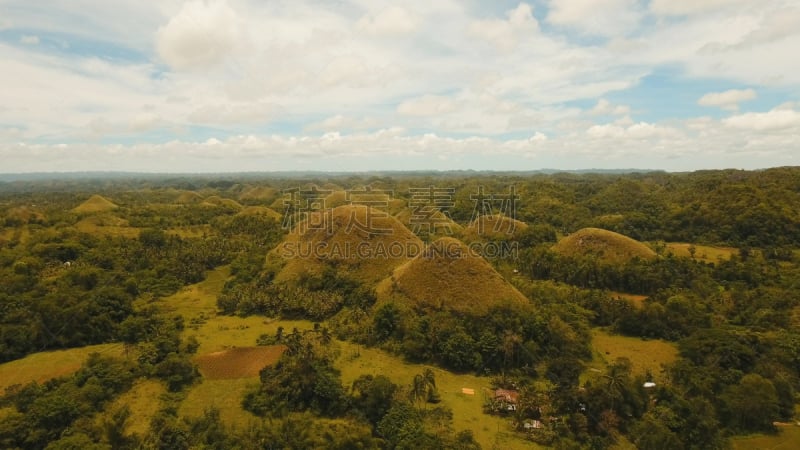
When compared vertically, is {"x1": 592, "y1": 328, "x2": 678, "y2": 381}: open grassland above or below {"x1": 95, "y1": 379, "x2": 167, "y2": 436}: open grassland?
above

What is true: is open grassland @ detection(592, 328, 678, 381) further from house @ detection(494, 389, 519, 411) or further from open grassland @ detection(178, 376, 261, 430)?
open grassland @ detection(178, 376, 261, 430)

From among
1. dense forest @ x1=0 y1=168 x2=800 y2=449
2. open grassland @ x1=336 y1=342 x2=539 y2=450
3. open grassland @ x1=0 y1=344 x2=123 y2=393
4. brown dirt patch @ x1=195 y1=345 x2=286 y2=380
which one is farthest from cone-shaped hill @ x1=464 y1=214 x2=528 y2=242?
open grassland @ x1=0 y1=344 x2=123 y2=393

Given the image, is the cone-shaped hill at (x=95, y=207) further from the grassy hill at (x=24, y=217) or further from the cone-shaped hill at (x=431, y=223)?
the cone-shaped hill at (x=431, y=223)

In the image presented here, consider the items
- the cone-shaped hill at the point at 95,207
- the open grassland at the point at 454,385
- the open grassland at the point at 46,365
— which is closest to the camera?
the open grassland at the point at 454,385

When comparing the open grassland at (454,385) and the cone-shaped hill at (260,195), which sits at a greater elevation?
the cone-shaped hill at (260,195)

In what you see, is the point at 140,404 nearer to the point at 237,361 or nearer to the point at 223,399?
the point at 223,399

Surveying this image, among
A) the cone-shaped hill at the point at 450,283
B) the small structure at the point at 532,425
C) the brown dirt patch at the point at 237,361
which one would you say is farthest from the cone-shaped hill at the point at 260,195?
the small structure at the point at 532,425
